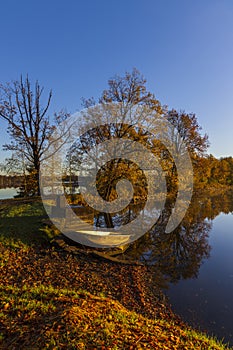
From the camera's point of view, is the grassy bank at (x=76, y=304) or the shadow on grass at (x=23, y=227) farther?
the shadow on grass at (x=23, y=227)

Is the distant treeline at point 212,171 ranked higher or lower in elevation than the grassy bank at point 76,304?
higher

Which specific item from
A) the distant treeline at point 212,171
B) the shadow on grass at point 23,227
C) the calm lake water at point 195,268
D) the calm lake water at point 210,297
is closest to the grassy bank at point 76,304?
the shadow on grass at point 23,227

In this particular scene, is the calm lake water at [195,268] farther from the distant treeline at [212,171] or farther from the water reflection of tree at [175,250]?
the distant treeline at [212,171]

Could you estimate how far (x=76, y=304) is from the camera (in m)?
4.75

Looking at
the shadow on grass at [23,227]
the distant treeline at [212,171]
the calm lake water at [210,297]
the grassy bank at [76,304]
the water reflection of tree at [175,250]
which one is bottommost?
the calm lake water at [210,297]

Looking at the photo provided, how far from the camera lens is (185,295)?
740 centimetres

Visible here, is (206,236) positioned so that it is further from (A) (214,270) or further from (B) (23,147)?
(B) (23,147)

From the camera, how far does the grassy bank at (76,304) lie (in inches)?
139

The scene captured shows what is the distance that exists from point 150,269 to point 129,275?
1.41 meters

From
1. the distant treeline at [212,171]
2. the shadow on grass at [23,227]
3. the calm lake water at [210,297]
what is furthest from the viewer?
the distant treeline at [212,171]

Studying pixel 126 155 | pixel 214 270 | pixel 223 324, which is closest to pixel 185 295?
Answer: pixel 223 324

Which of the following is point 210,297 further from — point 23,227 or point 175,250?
point 23,227

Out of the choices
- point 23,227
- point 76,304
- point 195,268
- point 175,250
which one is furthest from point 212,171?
point 76,304

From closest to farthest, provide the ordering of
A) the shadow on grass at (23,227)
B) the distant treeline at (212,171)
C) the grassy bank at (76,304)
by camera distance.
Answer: the grassy bank at (76,304) < the shadow on grass at (23,227) < the distant treeline at (212,171)
